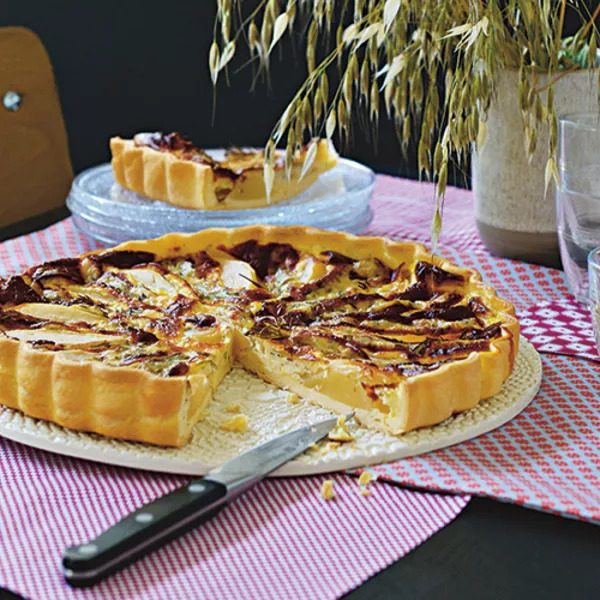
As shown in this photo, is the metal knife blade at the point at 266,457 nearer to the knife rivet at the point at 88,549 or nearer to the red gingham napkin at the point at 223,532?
the red gingham napkin at the point at 223,532

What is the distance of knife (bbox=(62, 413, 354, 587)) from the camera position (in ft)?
4.52

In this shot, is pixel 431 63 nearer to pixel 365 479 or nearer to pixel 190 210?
pixel 365 479

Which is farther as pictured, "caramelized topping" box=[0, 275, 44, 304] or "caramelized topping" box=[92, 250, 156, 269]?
"caramelized topping" box=[92, 250, 156, 269]

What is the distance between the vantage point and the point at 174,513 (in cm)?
A: 146

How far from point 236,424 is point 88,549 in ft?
1.53

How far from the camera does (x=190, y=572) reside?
1433 millimetres

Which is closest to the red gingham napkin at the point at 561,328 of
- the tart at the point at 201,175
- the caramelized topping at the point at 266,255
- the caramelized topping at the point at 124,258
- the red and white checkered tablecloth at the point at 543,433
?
the red and white checkered tablecloth at the point at 543,433

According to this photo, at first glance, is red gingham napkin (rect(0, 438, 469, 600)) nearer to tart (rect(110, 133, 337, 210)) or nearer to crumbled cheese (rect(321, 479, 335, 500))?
crumbled cheese (rect(321, 479, 335, 500))

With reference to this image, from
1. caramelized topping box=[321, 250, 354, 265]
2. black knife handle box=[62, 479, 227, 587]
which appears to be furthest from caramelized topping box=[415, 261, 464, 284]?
black knife handle box=[62, 479, 227, 587]

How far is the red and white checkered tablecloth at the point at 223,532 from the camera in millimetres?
1407

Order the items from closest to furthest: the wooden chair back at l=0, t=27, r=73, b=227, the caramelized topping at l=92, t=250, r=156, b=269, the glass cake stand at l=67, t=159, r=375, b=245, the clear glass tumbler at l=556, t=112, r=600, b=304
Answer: the clear glass tumbler at l=556, t=112, r=600, b=304
the caramelized topping at l=92, t=250, r=156, b=269
the glass cake stand at l=67, t=159, r=375, b=245
the wooden chair back at l=0, t=27, r=73, b=227

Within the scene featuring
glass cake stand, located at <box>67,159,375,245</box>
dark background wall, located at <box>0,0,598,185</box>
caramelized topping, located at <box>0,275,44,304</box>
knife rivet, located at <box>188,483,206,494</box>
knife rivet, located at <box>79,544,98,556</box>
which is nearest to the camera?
knife rivet, located at <box>79,544,98,556</box>

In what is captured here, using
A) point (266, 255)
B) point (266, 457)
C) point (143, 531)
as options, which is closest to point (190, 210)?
point (266, 255)

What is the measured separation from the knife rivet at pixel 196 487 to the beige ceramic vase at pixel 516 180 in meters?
1.26
